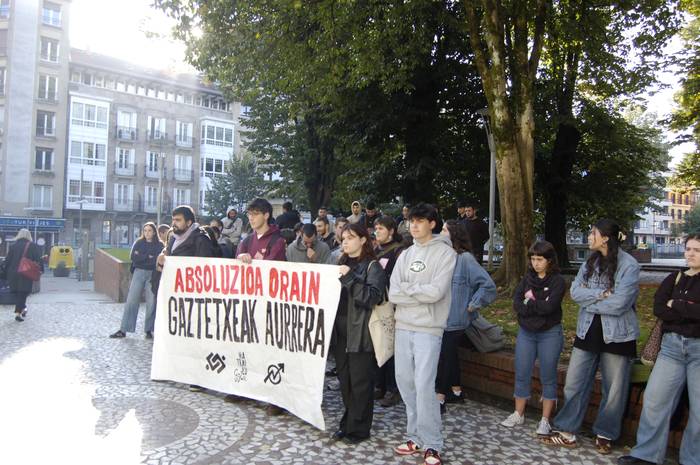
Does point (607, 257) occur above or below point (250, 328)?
above

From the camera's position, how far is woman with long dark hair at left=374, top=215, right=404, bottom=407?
5969mm

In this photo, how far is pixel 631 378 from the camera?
5.34 m

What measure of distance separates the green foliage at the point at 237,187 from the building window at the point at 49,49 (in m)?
18.4

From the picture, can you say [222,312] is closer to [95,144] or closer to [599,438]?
[599,438]

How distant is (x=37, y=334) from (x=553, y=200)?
1867cm

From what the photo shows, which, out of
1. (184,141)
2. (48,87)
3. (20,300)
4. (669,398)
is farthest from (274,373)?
(184,141)

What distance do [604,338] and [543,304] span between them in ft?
1.98

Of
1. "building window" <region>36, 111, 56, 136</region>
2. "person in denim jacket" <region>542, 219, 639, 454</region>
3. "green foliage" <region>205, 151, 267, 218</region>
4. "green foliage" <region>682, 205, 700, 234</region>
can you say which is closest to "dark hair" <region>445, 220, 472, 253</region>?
"person in denim jacket" <region>542, 219, 639, 454</region>

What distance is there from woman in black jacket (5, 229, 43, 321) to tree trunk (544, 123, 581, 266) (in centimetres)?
1786

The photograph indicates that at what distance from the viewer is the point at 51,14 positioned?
52.5m

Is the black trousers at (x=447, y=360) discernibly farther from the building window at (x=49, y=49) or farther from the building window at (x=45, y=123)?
the building window at (x=49, y=49)

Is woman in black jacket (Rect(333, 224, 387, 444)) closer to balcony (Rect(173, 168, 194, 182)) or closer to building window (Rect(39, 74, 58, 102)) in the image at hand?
building window (Rect(39, 74, 58, 102))

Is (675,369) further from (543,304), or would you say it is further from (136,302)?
(136,302)

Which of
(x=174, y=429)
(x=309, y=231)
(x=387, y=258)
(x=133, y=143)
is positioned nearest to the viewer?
(x=174, y=429)
